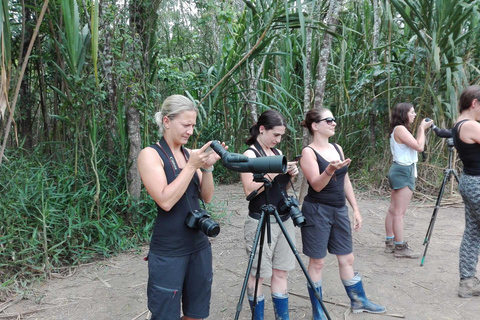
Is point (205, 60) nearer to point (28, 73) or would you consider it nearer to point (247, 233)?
point (28, 73)

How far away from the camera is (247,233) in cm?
231

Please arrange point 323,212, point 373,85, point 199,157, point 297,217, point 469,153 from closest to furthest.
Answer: point 199,157 < point 297,217 < point 323,212 < point 469,153 < point 373,85

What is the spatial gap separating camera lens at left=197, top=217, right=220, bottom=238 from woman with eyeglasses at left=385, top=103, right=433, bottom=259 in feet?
7.76

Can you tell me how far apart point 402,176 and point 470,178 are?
798mm

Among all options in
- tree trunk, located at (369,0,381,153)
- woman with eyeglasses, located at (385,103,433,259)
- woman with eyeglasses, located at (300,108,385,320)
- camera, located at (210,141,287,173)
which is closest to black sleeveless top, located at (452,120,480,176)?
woman with eyeglasses, located at (385,103,433,259)

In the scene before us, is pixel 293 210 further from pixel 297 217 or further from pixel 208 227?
pixel 208 227

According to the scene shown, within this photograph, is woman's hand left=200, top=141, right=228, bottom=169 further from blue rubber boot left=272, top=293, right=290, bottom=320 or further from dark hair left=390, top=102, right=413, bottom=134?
dark hair left=390, top=102, right=413, bottom=134

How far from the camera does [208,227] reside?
5.35 ft

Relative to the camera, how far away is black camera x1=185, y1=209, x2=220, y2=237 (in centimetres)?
163

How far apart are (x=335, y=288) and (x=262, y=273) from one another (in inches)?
39.5

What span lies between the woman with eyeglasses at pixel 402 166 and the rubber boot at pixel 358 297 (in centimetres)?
114

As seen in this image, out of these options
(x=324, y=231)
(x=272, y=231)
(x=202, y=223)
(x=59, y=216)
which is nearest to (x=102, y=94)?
(x=59, y=216)

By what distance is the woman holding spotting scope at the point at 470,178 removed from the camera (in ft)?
8.56

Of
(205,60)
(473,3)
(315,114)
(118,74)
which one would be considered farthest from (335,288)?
(205,60)
